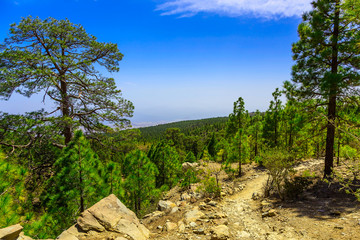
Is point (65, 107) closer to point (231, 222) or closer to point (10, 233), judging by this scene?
point (10, 233)

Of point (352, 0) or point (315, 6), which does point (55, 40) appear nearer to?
point (352, 0)

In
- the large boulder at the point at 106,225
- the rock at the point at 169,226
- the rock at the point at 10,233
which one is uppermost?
the rock at the point at 10,233

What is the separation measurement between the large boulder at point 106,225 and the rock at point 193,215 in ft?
5.52

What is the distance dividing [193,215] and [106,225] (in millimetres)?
3371

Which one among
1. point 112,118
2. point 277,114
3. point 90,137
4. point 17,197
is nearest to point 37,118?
point 90,137

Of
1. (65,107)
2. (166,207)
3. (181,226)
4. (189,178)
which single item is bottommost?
(189,178)

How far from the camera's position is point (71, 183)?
6.81 m

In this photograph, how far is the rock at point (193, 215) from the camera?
691 cm

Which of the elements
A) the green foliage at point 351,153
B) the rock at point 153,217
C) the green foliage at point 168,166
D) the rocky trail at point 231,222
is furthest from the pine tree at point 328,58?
the green foliage at point 168,166

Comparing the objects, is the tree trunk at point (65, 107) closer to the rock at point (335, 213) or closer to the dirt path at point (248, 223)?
the dirt path at point (248, 223)

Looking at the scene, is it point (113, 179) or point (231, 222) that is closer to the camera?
point (231, 222)

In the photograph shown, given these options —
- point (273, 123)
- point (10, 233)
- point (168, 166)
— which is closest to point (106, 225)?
point (10, 233)

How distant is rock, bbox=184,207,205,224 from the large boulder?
1682 mm

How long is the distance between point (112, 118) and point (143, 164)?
13.1 ft
